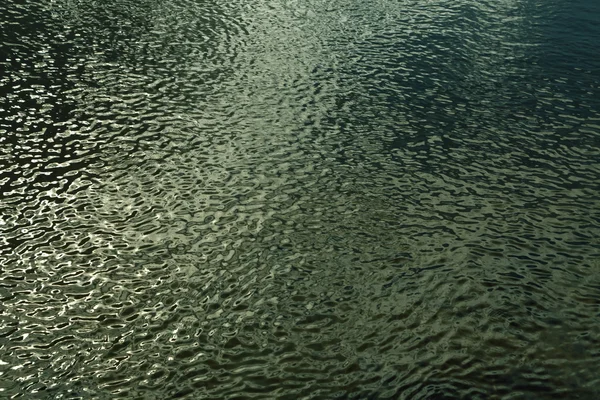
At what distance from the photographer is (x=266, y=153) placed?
2523 centimetres

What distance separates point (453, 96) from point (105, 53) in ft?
58.0

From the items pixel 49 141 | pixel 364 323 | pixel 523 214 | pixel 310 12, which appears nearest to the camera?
pixel 364 323

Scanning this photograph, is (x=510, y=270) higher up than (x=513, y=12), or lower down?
lower down

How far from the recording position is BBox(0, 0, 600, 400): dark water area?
16250mm

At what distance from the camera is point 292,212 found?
21969mm

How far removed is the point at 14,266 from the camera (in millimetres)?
18703

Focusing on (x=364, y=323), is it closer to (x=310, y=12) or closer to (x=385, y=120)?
(x=385, y=120)

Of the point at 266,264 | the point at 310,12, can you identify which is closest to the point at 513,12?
the point at 310,12

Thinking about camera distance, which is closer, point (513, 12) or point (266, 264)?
point (266, 264)

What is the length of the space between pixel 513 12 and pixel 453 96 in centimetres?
1521

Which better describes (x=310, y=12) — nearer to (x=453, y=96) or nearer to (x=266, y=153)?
(x=453, y=96)

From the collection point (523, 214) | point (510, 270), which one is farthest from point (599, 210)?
point (510, 270)

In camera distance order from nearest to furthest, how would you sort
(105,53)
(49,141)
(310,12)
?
1. (49,141)
2. (105,53)
3. (310,12)

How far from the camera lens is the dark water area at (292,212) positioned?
16.2 meters
